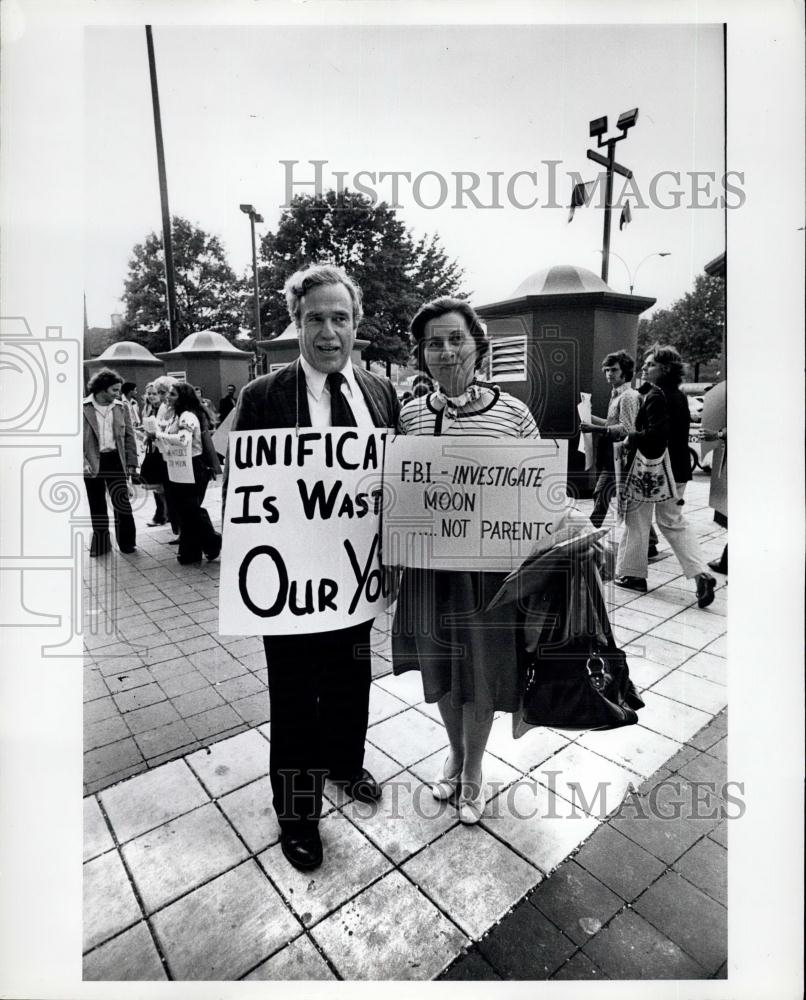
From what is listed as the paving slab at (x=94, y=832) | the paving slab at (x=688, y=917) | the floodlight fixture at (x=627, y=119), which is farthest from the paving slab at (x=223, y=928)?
the floodlight fixture at (x=627, y=119)

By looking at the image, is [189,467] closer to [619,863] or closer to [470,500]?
[470,500]

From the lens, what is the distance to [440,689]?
7.16ft

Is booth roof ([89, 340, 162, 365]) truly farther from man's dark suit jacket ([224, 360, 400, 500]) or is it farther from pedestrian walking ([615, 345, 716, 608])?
pedestrian walking ([615, 345, 716, 608])

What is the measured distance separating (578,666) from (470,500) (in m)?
0.68

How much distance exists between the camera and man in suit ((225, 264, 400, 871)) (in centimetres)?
192

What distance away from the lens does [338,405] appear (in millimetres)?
1965

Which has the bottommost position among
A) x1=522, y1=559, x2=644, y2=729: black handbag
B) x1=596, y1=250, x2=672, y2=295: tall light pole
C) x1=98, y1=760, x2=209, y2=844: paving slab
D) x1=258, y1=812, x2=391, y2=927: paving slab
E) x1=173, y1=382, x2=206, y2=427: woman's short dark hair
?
x1=258, y1=812, x2=391, y2=927: paving slab

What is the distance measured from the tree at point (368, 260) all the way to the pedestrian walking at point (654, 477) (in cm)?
82

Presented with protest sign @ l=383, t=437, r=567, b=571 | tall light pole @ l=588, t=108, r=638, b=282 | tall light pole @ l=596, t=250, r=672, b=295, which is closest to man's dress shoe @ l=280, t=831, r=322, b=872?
protest sign @ l=383, t=437, r=567, b=571

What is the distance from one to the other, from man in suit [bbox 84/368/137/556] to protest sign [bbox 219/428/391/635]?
0.47 m

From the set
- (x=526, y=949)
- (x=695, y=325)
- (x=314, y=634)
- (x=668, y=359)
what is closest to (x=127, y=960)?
(x=314, y=634)

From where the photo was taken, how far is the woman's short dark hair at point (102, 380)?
1.98m

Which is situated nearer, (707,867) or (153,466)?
(707,867)

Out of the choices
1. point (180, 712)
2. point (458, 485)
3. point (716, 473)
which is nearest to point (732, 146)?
point (716, 473)
